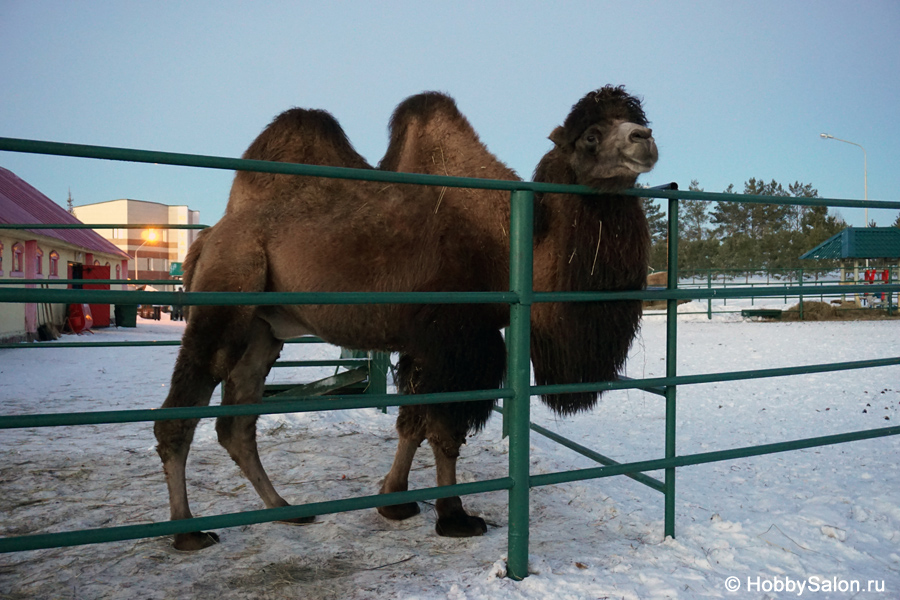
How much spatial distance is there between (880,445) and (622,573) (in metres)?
3.67

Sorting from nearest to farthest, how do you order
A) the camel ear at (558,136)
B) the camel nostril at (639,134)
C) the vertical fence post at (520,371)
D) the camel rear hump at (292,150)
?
1. the vertical fence post at (520,371)
2. the camel nostril at (639,134)
3. the camel ear at (558,136)
4. the camel rear hump at (292,150)

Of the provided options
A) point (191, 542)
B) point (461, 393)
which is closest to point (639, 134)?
point (461, 393)

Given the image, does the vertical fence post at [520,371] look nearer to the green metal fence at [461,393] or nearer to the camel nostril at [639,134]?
the green metal fence at [461,393]

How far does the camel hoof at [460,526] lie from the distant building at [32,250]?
1175cm

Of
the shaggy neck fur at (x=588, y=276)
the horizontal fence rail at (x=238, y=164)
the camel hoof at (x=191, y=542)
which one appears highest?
the horizontal fence rail at (x=238, y=164)

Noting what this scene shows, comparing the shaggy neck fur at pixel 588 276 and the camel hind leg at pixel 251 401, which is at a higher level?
the shaggy neck fur at pixel 588 276

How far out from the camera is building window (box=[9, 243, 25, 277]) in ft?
41.4

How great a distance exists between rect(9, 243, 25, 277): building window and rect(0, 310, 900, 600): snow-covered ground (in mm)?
7574

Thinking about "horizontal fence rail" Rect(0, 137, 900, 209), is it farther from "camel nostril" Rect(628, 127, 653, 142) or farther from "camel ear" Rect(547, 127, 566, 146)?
"camel ear" Rect(547, 127, 566, 146)

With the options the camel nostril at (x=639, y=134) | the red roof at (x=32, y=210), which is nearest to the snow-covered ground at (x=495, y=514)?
the camel nostril at (x=639, y=134)

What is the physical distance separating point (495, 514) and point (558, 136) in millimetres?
2167

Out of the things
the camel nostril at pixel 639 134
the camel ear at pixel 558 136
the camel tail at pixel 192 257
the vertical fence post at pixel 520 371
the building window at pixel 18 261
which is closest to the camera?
the vertical fence post at pixel 520 371

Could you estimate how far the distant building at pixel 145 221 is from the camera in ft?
175

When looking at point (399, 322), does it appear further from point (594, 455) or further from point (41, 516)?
point (41, 516)
